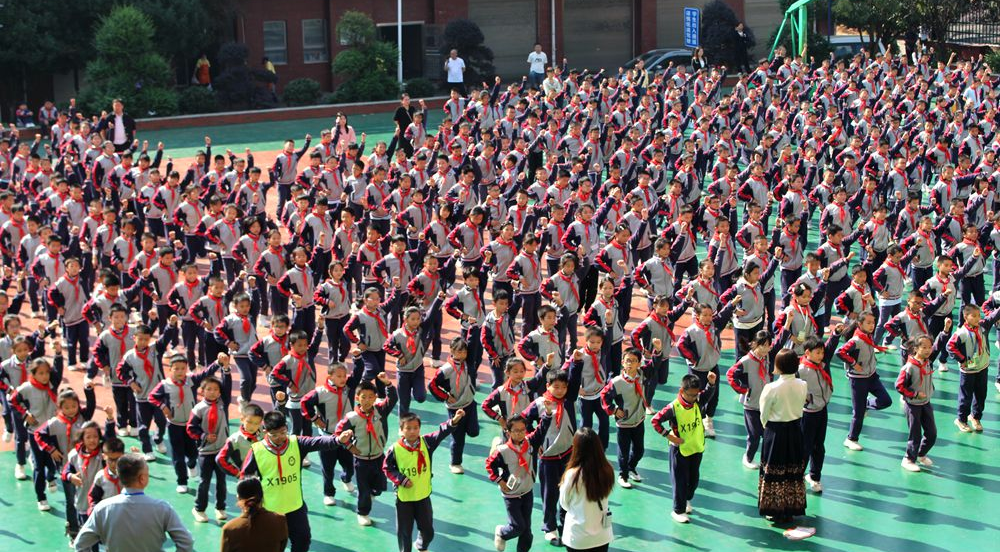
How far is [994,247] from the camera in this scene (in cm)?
1549

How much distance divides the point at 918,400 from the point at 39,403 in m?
7.42

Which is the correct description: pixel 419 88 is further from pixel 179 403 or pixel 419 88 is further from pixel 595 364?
pixel 179 403

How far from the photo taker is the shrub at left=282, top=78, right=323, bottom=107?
3353 cm

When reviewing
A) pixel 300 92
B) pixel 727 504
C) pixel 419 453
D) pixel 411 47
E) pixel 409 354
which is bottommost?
pixel 727 504

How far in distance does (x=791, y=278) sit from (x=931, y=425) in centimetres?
419

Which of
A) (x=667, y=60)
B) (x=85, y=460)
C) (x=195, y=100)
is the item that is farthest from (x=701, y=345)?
(x=667, y=60)

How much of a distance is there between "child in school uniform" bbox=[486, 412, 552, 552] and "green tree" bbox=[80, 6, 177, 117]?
2355 cm

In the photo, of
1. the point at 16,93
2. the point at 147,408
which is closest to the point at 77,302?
the point at 147,408

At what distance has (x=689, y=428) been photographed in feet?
33.6

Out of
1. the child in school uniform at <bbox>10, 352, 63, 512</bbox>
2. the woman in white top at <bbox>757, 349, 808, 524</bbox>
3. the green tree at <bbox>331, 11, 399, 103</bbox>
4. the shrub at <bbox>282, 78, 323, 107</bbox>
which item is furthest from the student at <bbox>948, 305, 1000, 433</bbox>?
the shrub at <bbox>282, 78, 323, 107</bbox>

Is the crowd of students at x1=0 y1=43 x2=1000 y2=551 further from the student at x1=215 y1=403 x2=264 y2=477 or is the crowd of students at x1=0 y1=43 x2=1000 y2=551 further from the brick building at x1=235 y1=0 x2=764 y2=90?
the brick building at x1=235 y1=0 x2=764 y2=90

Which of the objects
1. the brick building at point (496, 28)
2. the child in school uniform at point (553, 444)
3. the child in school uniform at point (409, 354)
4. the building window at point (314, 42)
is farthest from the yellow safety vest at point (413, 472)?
the building window at point (314, 42)

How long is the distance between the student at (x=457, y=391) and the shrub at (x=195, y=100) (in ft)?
73.8

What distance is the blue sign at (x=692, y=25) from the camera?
35.9 m
